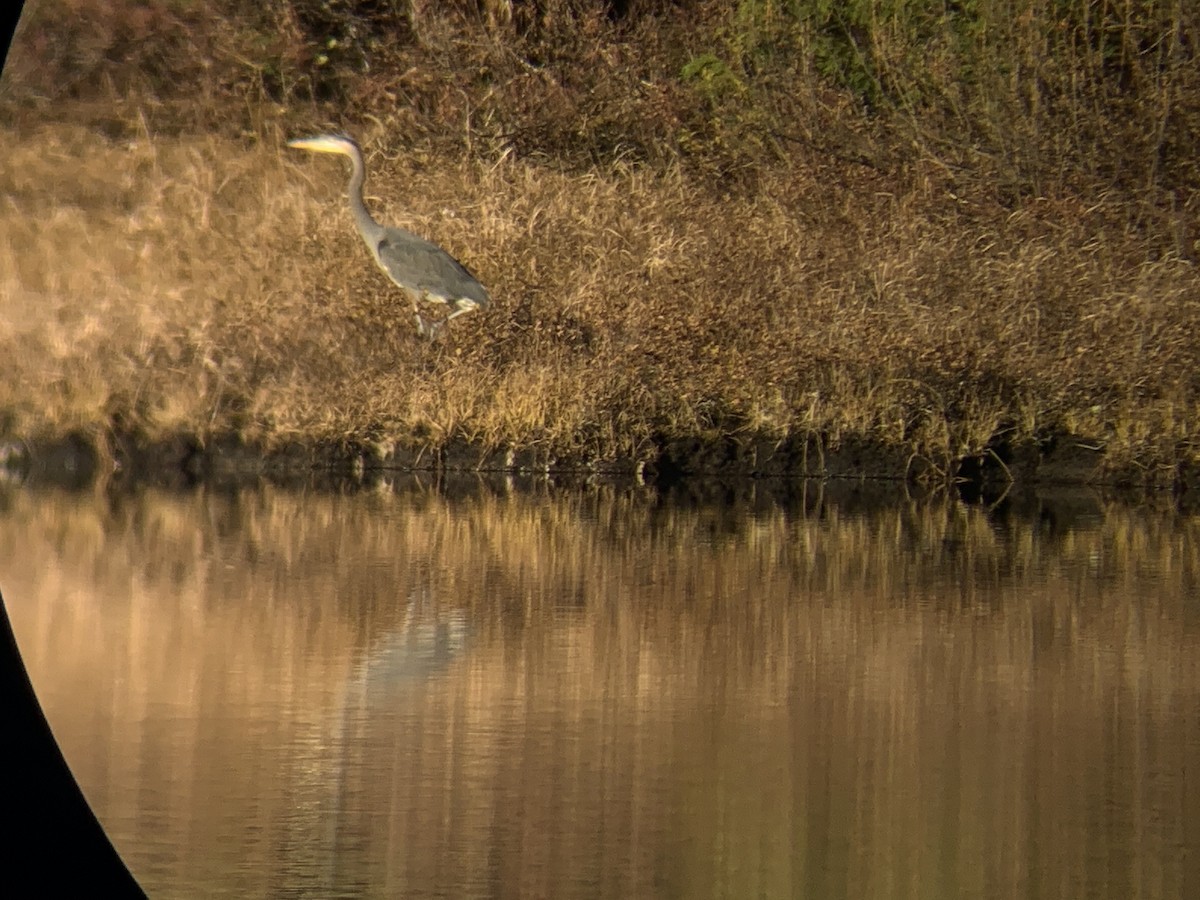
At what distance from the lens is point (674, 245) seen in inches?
622

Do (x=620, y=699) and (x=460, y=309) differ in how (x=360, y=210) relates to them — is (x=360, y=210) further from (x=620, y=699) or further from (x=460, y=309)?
(x=620, y=699)

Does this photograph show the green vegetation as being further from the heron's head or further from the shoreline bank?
the heron's head

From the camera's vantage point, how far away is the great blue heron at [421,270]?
14.8 meters

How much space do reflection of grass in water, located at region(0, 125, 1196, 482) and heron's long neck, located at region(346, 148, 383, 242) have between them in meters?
0.73

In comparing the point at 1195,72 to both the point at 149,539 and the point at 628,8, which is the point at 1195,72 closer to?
the point at 628,8

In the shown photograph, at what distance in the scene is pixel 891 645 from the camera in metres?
8.69

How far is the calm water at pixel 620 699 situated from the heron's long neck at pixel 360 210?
284 cm

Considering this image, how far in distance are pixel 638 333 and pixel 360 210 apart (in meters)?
1.97

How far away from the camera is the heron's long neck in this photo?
15195 millimetres

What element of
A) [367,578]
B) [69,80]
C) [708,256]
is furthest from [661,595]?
[69,80]

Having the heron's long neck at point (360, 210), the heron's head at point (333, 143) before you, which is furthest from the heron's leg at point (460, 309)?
the heron's head at point (333, 143)

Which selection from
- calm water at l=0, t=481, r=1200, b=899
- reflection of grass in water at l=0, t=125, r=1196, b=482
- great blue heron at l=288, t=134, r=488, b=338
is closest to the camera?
calm water at l=0, t=481, r=1200, b=899

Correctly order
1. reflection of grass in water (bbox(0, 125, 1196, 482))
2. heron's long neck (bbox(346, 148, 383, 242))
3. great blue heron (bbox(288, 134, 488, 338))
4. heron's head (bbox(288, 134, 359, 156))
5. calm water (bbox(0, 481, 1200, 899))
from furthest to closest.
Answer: heron's head (bbox(288, 134, 359, 156))
heron's long neck (bbox(346, 148, 383, 242))
reflection of grass in water (bbox(0, 125, 1196, 482))
great blue heron (bbox(288, 134, 488, 338))
calm water (bbox(0, 481, 1200, 899))

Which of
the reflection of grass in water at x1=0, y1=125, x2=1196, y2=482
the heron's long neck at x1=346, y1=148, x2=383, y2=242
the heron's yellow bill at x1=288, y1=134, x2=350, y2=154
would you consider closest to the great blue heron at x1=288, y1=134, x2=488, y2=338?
the heron's long neck at x1=346, y1=148, x2=383, y2=242
